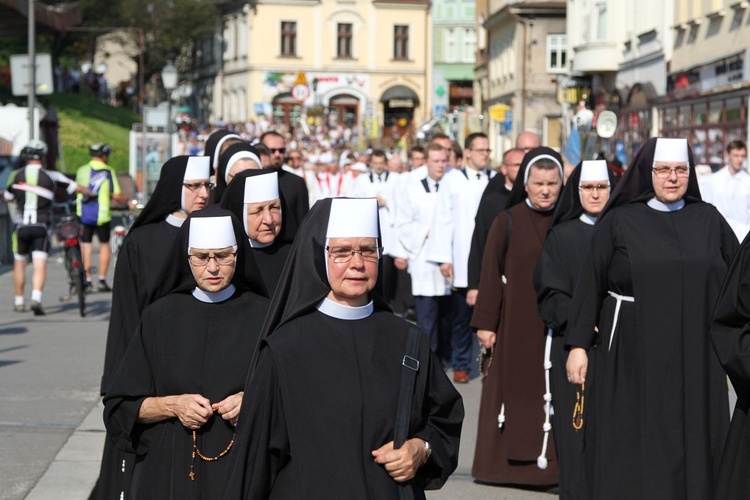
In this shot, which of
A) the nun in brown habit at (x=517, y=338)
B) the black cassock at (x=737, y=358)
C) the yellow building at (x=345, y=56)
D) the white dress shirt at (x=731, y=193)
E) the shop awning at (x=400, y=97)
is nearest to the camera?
the black cassock at (x=737, y=358)

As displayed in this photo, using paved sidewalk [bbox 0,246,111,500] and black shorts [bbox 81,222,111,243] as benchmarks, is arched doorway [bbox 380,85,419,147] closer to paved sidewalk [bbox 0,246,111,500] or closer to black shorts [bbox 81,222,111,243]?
black shorts [bbox 81,222,111,243]

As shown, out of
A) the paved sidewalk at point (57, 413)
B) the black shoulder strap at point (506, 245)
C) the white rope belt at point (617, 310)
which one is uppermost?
the black shoulder strap at point (506, 245)

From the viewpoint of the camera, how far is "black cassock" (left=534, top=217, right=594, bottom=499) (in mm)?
8016

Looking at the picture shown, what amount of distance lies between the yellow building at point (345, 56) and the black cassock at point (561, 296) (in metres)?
88.0

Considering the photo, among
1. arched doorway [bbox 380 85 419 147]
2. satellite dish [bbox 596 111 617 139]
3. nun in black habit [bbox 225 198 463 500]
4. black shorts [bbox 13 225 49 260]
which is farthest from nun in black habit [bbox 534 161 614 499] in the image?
arched doorway [bbox 380 85 419 147]

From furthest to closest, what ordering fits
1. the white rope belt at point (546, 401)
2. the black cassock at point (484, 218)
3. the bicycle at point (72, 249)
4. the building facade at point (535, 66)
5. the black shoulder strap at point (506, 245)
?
the building facade at point (535, 66) < the bicycle at point (72, 249) < the black cassock at point (484, 218) < the black shoulder strap at point (506, 245) < the white rope belt at point (546, 401)

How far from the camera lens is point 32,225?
16.6 meters

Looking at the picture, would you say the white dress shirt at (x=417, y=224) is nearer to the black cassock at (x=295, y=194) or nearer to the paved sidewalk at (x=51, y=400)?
the paved sidewalk at (x=51, y=400)

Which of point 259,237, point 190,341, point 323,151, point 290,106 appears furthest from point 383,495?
point 290,106

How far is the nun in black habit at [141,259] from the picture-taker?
6.52m

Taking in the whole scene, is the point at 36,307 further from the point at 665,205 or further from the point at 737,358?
the point at 737,358

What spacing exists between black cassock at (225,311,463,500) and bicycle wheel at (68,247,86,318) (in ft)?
40.2

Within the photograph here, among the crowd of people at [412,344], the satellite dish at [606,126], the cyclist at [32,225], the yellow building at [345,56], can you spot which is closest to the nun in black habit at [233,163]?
the crowd of people at [412,344]

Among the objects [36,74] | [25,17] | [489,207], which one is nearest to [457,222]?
[489,207]
